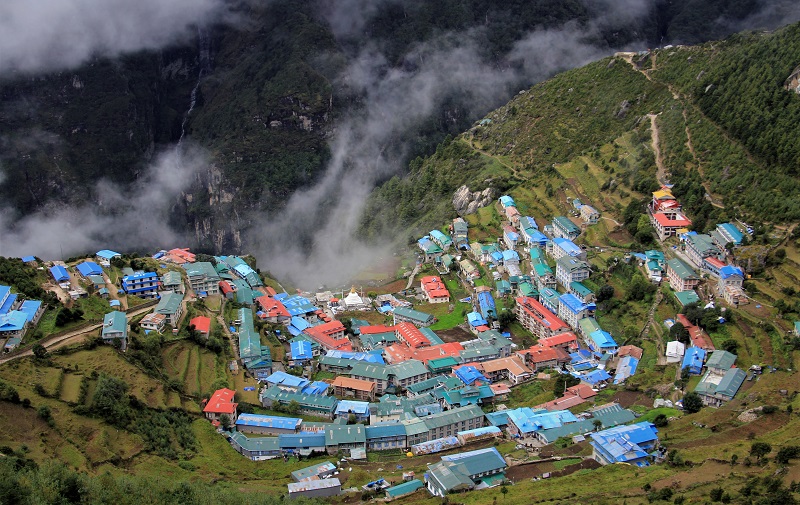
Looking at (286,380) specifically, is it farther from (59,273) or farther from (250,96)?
(250,96)

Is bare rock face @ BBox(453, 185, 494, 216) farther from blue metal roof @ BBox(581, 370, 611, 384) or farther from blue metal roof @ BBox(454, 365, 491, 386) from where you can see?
blue metal roof @ BBox(581, 370, 611, 384)

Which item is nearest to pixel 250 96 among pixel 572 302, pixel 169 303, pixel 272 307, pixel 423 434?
pixel 272 307

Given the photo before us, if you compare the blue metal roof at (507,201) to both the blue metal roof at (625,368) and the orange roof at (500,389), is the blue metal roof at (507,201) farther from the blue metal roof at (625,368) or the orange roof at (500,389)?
the orange roof at (500,389)

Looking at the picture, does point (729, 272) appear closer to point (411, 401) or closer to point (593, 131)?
point (411, 401)

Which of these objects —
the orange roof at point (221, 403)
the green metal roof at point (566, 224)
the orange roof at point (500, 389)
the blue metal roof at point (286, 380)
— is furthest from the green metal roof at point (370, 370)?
the green metal roof at point (566, 224)

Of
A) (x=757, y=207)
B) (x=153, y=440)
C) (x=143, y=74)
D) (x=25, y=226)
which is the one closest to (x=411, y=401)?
(x=153, y=440)

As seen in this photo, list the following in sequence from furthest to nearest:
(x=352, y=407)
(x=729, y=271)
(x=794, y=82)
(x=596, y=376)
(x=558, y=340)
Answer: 1. (x=794, y=82)
2. (x=558, y=340)
3. (x=729, y=271)
4. (x=596, y=376)
5. (x=352, y=407)
